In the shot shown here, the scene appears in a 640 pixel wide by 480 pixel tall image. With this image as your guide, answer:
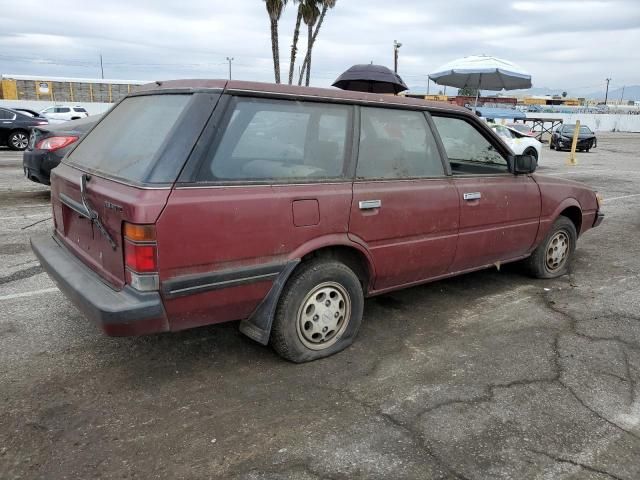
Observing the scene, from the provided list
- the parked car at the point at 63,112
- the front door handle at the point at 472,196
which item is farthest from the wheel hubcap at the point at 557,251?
the parked car at the point at 63,112

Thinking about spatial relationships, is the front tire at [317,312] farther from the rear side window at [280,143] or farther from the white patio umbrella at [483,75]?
the white patio umbrella at [483,75]

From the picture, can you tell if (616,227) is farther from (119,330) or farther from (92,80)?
(92,80)

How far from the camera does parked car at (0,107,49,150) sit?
1605cm

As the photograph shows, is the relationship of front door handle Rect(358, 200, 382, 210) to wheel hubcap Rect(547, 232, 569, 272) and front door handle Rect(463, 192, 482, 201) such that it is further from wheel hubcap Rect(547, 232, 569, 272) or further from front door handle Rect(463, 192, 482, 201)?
wheel hubcap Rect(547, 232, 569, 272)

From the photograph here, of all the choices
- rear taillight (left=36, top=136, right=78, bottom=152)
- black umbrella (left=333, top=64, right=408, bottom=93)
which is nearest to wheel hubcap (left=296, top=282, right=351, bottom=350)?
rear taillight (left=36, top=136, right=78, bottom=152)

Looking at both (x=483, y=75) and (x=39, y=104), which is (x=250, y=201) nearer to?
(x=483, y=75)

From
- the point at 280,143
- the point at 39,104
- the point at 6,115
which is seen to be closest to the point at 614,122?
the point at 39,104

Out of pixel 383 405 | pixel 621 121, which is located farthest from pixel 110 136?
pixel 621 121

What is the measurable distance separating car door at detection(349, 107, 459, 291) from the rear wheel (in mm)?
16129

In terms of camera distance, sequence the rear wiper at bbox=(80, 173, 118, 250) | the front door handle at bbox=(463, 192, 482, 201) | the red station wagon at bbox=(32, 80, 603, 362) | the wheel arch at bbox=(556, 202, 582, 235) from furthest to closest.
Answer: the wheel arch at bbox=(556, 202, 582, 235), the front door handle at bbox=(463, 192, 482, 201), the rear wiper at bbox=(80, 173, 118, 250), the red station wagon at bbox=(32, 80, 603, 362)

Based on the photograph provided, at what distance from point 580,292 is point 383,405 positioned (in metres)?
2.84

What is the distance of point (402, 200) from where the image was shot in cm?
355

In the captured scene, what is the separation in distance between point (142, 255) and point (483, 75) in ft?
51.4

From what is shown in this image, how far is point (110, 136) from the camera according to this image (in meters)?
3.39
